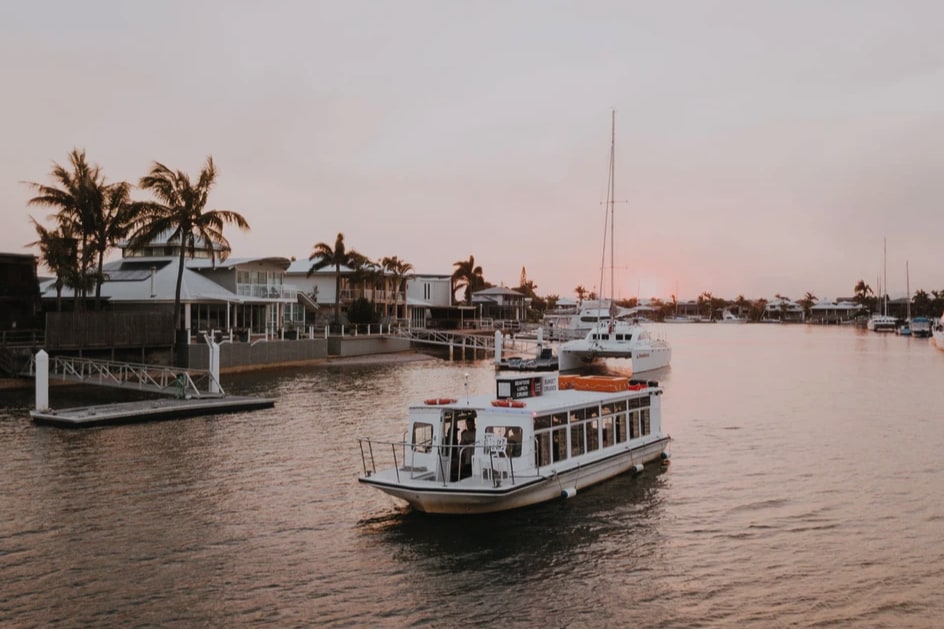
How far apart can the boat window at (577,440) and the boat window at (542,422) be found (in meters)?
1.48

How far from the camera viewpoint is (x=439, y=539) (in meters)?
19.8

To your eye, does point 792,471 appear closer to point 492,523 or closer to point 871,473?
point 871,473

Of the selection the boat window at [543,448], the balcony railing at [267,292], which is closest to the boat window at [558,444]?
the boat window at [543,448]

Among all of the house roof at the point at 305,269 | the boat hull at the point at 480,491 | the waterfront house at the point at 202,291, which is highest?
the house roof at the point at 305,269

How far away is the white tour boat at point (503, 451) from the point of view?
20.9 meters

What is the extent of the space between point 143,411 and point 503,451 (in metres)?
21.9

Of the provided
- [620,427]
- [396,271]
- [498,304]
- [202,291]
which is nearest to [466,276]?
[498,304]

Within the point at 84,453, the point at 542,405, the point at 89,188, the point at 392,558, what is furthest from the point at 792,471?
the point at 89,188

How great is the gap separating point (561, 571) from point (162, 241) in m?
69.5

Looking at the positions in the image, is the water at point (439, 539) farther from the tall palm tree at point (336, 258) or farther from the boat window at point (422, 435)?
the tall palm tree at point (336, 258)

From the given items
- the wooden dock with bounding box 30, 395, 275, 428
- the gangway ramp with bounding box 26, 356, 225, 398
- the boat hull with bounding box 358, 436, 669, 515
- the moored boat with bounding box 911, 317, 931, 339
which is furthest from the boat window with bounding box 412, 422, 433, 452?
the moored boat with bounding box 911, 317, 931, 339

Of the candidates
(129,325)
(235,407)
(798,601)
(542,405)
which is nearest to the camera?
(798,601)

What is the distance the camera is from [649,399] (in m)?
28.9

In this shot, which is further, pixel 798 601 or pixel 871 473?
pixel 871 473
